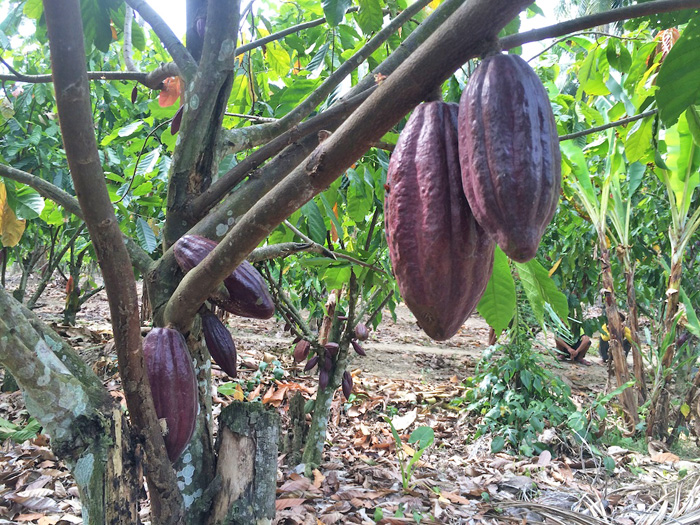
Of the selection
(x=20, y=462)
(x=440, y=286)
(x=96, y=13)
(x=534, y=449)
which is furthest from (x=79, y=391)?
(x=534, y=449)

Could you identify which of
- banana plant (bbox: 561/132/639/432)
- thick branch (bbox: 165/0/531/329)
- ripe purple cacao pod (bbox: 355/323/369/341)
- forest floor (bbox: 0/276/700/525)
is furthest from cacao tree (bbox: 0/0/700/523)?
banana plant (bbox: 561/132/639/432)

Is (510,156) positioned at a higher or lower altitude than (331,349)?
higher

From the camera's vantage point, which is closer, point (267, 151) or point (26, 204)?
point (267, 151)

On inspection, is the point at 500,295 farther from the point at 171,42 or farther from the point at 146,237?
the point at 146,237

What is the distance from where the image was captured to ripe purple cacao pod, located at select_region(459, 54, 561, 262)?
1.43 feet

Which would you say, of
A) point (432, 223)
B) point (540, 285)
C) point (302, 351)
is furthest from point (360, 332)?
point (432, 223)

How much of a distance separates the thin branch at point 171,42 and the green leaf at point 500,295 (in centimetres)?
75

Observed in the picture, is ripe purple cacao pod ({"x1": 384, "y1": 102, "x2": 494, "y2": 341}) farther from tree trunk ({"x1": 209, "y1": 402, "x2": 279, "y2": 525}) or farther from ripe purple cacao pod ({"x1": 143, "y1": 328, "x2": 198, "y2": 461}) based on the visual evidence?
tree trunk ({"x1": 209, "y1": 402, "x2": 279, "y2": 525})

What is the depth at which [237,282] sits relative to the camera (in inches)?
35.0

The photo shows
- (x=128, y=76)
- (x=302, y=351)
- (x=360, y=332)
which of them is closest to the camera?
(x=128, y=76)

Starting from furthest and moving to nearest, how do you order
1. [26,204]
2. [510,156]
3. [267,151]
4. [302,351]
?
[302,351] < [26,204] < [267,151] < [510,156]

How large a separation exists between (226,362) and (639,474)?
2.74 metres

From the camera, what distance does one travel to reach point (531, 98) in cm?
45

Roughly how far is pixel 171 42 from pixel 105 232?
0.61 meters
